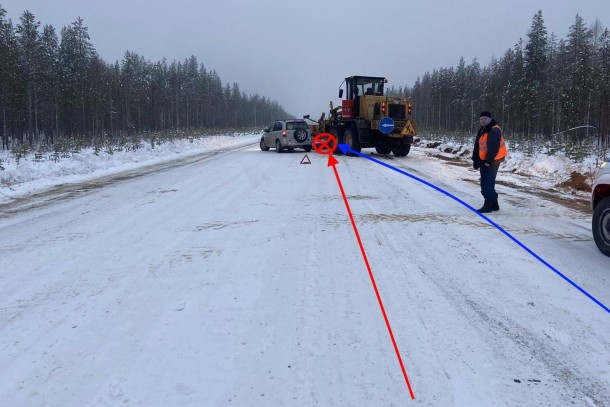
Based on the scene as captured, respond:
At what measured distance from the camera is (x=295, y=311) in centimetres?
364

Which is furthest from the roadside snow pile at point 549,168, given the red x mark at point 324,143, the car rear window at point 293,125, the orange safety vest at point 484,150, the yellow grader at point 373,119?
the car rear window at point 293,125

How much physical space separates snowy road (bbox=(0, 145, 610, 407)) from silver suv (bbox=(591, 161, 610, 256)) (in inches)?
6.5

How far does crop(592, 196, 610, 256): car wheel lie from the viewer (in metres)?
5.34

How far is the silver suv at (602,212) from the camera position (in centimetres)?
538

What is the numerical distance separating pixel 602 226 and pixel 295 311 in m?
4.48

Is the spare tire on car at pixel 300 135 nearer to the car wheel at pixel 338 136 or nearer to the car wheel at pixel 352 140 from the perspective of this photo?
the car wheel at pixel 338 136

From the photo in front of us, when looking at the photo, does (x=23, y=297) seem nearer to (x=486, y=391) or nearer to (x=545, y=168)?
(x=486, y=391)

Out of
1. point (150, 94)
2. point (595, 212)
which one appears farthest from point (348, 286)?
point (150, 94)

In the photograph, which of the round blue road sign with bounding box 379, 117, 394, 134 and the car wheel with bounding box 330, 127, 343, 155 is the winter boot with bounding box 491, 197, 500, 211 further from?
the car wheel with bounding box 330, 127, 343, 155

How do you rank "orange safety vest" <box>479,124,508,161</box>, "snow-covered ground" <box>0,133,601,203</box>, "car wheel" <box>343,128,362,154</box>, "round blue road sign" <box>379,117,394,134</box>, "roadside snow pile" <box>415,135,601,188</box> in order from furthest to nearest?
"car wheel" <box>343,128,362,154</box>, "round blue road sign" <box>379,117,394,134</box>, "roadside snow pile" <box>415,135,601,188</box>, "snow-covered ground" <box>0,133,601,203</box>, "orange safety vest" <box>479,124,508,161</box>

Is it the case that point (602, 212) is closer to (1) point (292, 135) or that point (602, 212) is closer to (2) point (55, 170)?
(2) point (55, 170)

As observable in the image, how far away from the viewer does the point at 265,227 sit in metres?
6.45

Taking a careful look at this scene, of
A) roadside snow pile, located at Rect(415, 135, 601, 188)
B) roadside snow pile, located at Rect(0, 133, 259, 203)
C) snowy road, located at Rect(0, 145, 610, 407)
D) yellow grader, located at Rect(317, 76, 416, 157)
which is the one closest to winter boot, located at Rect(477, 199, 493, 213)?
snowy road, located at Rect(0, 145, 610, 407)

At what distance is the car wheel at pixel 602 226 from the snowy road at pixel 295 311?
13 centimetres
